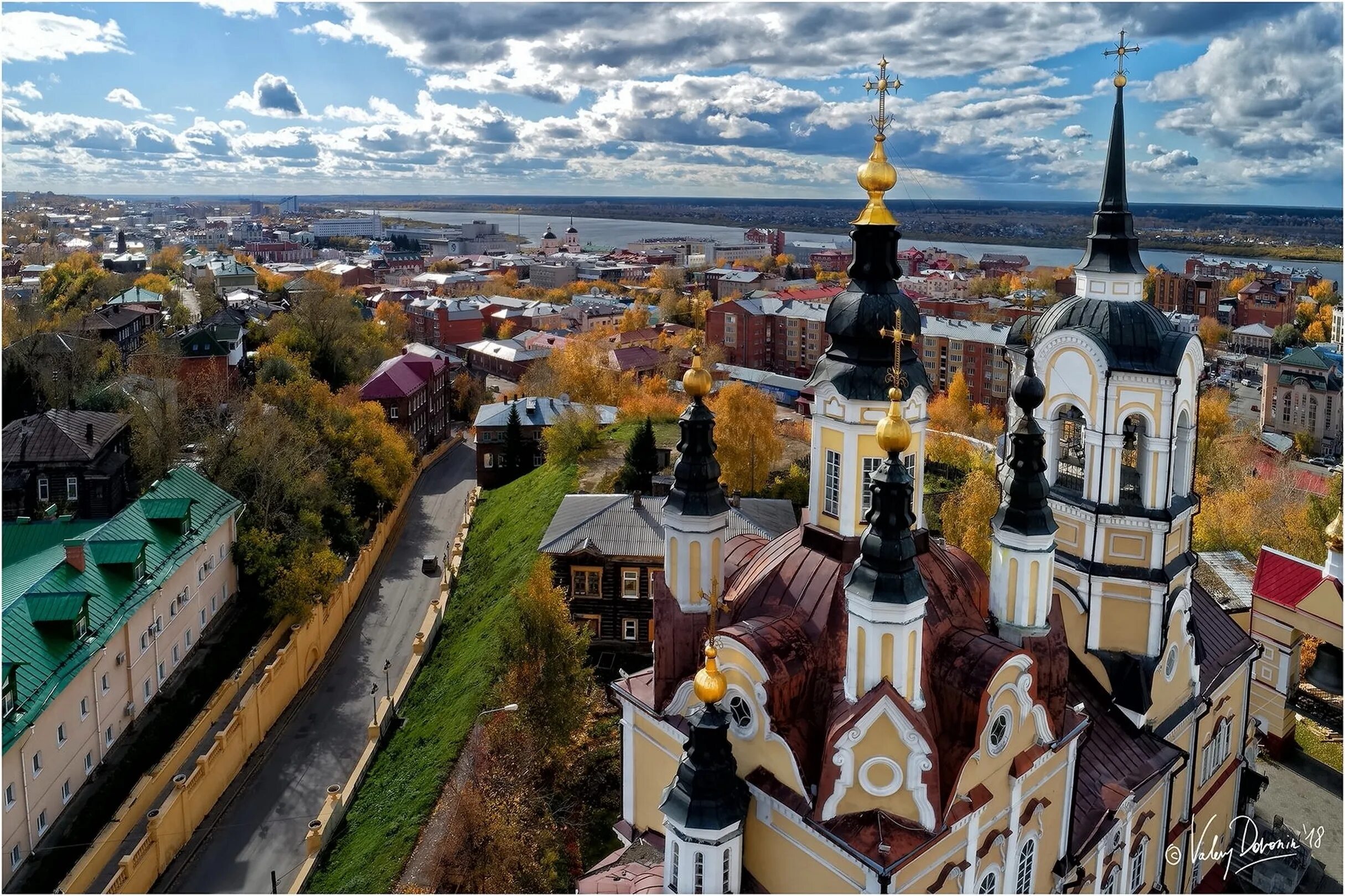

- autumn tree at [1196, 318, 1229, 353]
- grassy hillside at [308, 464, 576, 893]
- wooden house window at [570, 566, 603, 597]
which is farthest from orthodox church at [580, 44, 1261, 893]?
autumn tree at [1196, 318, 1229, 353]

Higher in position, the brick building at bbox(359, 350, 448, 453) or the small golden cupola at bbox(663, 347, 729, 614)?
the small golden cupola at bbox(663, 347, 729, 614)

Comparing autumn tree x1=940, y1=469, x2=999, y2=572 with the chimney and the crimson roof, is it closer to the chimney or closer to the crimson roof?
the crimson roof

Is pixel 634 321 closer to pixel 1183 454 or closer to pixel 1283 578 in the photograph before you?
pixel 1283 578

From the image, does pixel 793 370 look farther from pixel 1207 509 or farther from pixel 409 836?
pixel 409 836

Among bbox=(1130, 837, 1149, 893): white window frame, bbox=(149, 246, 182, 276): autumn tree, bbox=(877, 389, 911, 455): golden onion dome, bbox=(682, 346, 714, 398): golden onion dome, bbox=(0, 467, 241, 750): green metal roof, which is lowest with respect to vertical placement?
bbox=(1130, 837, 1149, 893): white window frame

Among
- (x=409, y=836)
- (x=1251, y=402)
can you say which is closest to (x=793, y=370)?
(x=1251, y=402)

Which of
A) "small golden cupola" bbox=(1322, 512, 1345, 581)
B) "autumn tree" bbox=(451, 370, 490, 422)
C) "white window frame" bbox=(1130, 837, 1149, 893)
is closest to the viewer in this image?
"white window frame" bbox=(1130, 837, 1149, 893)
